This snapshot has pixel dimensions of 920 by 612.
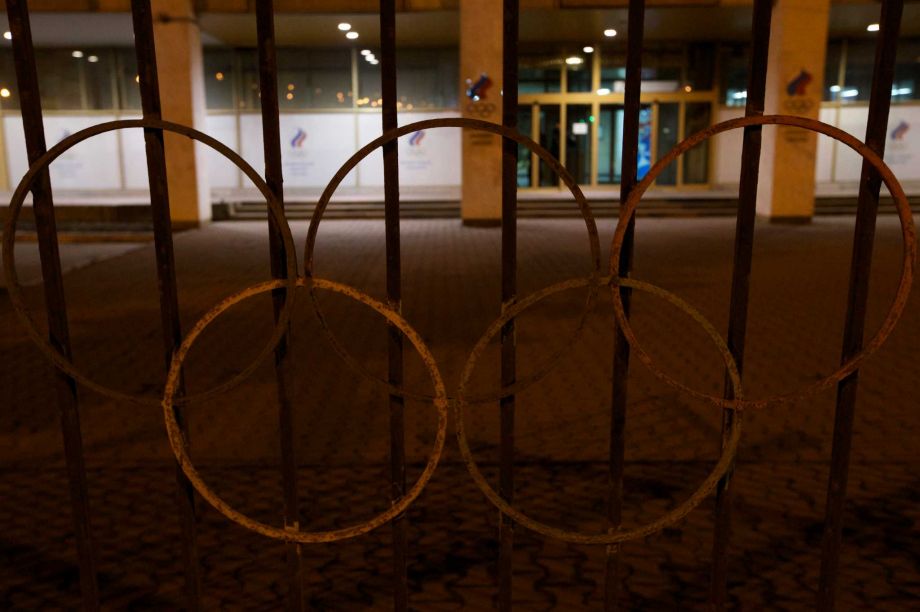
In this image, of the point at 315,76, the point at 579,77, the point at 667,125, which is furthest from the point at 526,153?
the point at 315,76

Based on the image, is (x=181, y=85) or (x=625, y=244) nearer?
(x=625, y=244)

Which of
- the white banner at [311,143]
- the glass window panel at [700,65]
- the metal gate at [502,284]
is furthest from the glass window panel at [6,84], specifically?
the metal gate at [502,284]

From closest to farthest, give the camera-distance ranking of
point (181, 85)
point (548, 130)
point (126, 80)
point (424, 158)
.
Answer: point (181, 85) → point (424, 158) → point (548, 130) → point (126, 80)

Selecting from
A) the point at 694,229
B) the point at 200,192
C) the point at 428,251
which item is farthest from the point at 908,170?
the point at 200,192

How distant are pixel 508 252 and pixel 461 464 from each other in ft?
8.23

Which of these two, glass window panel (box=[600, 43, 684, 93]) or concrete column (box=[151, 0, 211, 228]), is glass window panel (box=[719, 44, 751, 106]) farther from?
concrete column (box=[151, 0, 211, 228])

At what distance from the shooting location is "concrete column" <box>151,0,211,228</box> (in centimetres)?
1688

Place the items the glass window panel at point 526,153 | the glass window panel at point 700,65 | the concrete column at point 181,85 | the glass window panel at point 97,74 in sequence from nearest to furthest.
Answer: the concrete column at point 181,85 < the glass window panel at point 526,153 < the glass window panel at point 700,65 < the glass window panel at point 97,74

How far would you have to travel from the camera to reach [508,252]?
198 centimetres

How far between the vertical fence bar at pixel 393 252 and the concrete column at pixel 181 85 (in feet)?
52.8

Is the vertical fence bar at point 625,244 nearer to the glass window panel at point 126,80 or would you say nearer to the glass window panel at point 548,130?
the glass window panel at point 548,130

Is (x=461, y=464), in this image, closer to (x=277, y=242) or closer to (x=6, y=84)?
(x=277, y=242)

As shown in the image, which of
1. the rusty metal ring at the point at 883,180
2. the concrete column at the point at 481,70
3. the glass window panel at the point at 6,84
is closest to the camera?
the rusty metal ring at the point at 883,180

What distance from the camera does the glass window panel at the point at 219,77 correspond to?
23438 millimetres
